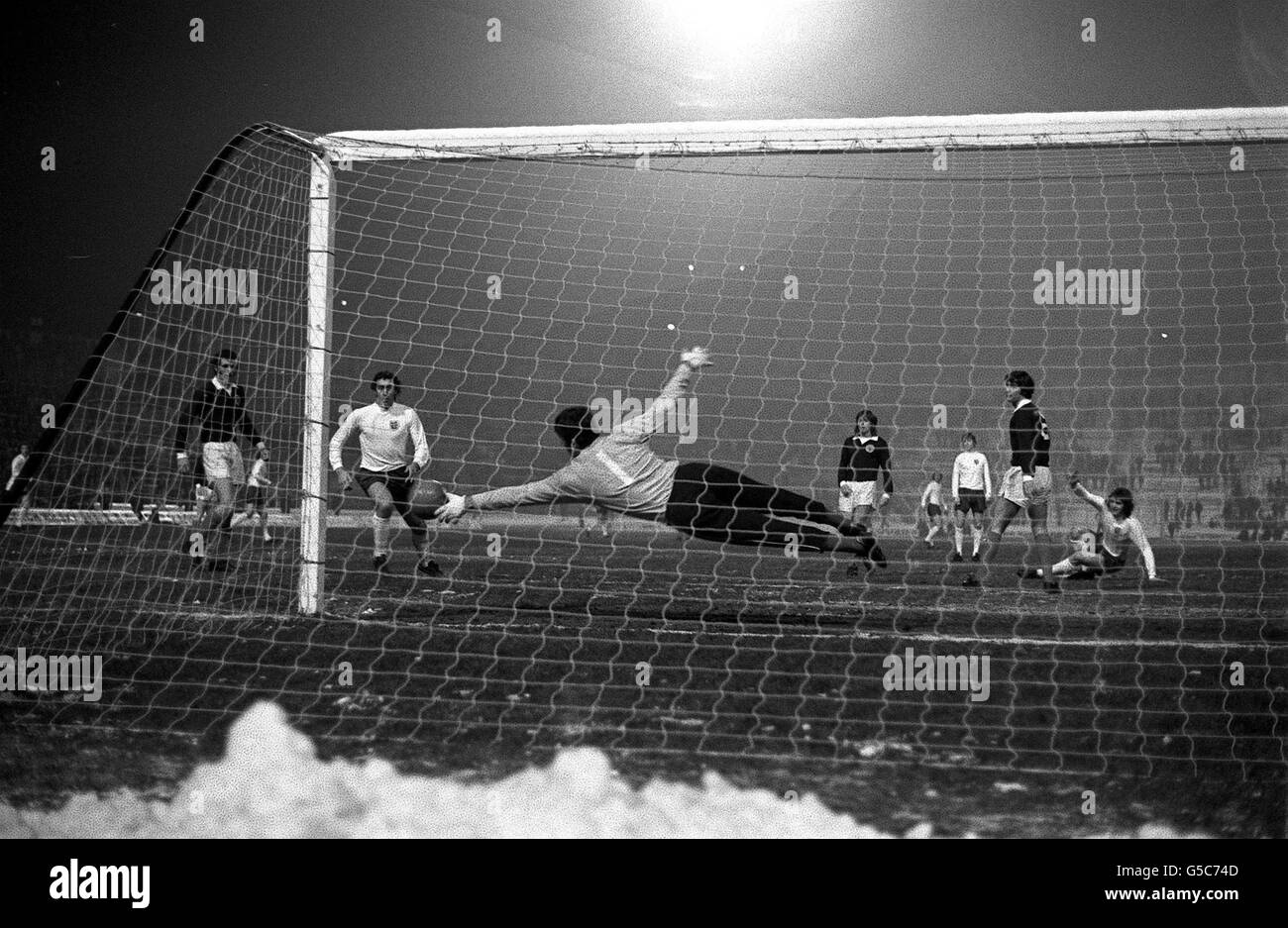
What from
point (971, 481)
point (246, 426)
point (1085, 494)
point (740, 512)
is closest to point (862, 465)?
point (1085, 494)

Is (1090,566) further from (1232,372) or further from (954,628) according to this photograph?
(1232,372)

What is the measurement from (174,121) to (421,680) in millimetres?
6415

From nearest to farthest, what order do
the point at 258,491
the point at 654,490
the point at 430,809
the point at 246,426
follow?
the point at 430,809 → the point at 654,490 → the point at 246,426 → the point at 258,491

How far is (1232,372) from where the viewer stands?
10.1m

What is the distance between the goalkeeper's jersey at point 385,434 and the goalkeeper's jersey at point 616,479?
159cm

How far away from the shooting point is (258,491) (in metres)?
7.66

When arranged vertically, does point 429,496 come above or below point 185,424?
below

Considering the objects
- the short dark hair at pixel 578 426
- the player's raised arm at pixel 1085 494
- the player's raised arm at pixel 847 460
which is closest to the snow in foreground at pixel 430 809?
the short dark hair at pixel 578 426

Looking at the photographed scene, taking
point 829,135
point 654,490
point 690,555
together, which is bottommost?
point 690,555

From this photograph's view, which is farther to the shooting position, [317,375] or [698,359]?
[317,375]

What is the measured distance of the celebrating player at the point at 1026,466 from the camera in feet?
17.1

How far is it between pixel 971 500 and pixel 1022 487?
247 cm

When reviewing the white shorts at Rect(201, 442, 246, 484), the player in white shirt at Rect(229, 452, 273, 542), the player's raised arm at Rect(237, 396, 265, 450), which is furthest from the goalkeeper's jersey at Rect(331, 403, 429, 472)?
the white shorts at Rect(201, 442, 246, 484)

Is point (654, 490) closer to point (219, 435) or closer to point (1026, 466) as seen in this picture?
point (1026, 466)
